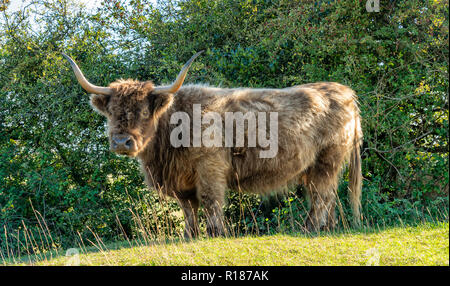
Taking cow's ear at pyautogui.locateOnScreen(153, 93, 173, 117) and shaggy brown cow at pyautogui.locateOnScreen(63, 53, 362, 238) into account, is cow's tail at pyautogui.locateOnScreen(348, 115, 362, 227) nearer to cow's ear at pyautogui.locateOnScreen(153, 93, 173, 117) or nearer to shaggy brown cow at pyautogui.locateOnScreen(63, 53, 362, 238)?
shaggy brown cow at pyautogui.locateOnScreen(63, 53, 362, 238)

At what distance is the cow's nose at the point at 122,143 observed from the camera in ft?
16.5

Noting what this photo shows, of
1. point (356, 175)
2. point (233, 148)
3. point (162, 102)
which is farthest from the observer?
point (356, 175)

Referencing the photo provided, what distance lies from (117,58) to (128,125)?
146 inches

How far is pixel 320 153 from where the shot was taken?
6352mm

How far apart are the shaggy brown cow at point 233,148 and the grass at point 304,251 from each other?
0.91m

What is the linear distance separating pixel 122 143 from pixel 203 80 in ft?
10.7

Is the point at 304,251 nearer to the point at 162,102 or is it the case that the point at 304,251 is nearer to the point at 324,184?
the point at 324,184

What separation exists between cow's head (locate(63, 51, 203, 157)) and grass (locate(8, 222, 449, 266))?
1.22 meters

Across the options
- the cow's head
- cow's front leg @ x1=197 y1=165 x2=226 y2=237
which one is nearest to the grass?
cow's front leg @ x1=197 y1=165 x2=226 y2=237

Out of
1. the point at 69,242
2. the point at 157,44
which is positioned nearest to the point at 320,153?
the point at 157,44

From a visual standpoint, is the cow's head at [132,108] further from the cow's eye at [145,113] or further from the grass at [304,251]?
the grass at [304,251]

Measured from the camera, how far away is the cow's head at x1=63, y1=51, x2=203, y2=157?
5.11 meters

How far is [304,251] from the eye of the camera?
14.3 ft

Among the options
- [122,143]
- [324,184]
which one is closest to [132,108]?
[122,143]
